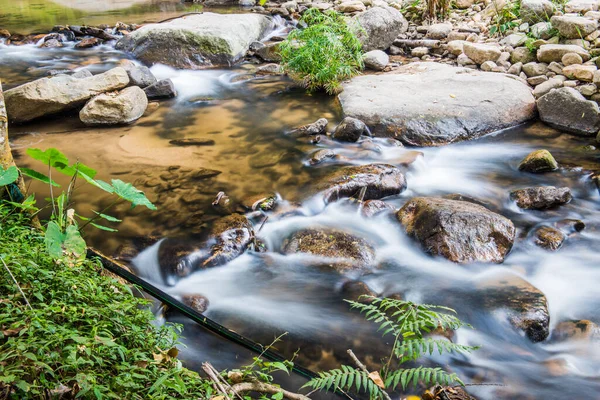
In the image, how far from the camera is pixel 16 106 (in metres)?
6.67

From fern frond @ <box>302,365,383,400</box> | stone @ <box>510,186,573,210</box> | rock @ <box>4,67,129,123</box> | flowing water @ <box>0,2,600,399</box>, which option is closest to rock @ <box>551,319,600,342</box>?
flowing water @ <box>0,2,600,399</box>

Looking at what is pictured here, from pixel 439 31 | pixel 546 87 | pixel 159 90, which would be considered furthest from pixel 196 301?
pixel 439 31

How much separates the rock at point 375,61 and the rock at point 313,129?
11.1 ft

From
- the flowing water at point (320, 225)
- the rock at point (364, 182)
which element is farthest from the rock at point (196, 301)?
the rock at point (364, 182)

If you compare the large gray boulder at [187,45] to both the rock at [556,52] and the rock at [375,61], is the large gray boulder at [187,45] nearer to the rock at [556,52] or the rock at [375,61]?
the rock at [375,61]

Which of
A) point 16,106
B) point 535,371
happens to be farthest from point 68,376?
point 16,106

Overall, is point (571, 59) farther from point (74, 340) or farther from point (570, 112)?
point (74, 340)

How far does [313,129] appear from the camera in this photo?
22.1ft

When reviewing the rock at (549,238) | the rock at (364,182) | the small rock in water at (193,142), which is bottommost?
the rock at (549,238)

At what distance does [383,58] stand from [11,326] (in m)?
9.18

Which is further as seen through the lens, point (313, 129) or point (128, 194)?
point (313, 129)

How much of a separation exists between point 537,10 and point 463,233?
7.51 meters

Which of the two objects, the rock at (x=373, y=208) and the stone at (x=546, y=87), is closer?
the rock at (x=373, y=208)

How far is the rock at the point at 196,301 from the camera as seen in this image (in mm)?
3648
